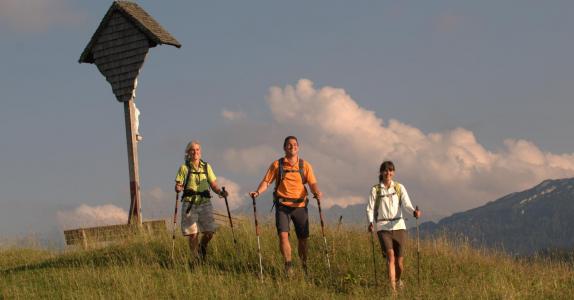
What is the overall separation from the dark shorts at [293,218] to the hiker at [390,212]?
141cm

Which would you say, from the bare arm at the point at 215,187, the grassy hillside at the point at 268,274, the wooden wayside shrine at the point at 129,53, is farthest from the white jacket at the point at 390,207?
the wooden wayside shrine at the point at 129,53

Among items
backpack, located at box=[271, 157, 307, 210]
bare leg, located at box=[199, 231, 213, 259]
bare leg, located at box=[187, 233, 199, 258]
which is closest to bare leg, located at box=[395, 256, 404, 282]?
backpack, located at box=[271, 157, 307, 210]

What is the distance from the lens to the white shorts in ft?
45.5

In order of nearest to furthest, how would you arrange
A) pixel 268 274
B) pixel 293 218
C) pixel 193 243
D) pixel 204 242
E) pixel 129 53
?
1. pixel 293 218
2. pixel 268 274
3. pixel 193 243
4. pixel 204 242
5. pixel 129 53

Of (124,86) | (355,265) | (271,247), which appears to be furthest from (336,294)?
(124,86)

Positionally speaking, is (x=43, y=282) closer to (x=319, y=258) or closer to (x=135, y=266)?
(x=135, y=266)

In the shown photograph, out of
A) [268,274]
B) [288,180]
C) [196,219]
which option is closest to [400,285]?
[268,274]

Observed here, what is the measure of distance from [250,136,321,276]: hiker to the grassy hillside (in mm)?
808

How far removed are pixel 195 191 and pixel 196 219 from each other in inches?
22.1

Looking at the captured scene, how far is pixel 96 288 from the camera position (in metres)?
12.4

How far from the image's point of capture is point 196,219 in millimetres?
13906

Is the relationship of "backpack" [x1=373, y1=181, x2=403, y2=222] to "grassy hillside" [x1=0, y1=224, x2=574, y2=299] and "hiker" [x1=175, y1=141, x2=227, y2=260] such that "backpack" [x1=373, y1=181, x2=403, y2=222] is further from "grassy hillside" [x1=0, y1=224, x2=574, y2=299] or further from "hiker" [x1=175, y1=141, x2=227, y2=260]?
"hiker" [x1=175, y1=141, x2=227, y2=260]

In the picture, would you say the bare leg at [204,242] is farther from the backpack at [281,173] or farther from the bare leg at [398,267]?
the bare leg at [398,267]

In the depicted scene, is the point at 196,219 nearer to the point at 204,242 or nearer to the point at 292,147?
the point at 204,242
